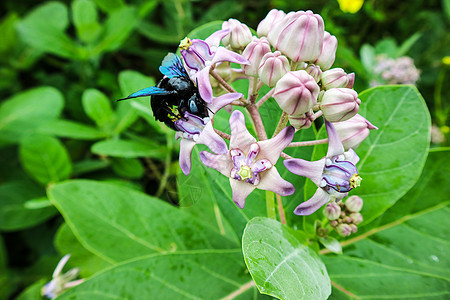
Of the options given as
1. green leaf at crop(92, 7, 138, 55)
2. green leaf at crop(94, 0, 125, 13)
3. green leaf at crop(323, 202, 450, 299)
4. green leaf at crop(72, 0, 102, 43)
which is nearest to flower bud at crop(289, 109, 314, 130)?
green leaf at crop(323, 202, 450, 299)

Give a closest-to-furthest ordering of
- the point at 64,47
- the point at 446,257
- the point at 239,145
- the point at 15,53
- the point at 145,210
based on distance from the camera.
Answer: the point at 239,145 < the point at 446,257 < the point at 145,210 < the point at 64,47 < the point at 15,53

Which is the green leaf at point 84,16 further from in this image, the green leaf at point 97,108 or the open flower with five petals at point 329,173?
the open flower with five petals at point 329,173

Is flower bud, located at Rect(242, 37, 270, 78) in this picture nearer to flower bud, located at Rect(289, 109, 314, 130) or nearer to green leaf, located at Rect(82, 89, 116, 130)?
flower bud, located at Rect(289, 109, 314, 130)

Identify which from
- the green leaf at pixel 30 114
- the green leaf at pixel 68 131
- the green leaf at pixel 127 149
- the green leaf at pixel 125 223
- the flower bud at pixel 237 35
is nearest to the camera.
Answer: the flower bud at pixel 237 35

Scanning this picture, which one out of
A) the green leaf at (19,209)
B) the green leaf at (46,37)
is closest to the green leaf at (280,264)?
the green leaf at (19,209)

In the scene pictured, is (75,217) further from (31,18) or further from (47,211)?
(31,18)

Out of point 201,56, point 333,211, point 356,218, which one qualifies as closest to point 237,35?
point 201,56

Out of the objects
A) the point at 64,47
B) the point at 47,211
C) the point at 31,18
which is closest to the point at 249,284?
the point at 47,211
